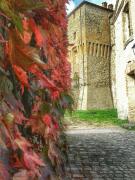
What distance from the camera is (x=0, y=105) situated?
807 millimetres

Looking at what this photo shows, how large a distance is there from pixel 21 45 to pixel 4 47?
40 mm

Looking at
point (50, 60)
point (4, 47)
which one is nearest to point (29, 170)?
point (4, 47)

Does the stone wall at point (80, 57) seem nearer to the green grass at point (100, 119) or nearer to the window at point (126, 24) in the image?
the green grass at point (100, 119)

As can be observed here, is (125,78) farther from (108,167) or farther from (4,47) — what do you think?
(4,47)

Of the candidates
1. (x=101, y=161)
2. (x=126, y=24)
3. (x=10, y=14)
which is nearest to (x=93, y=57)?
(x=126, y=24)

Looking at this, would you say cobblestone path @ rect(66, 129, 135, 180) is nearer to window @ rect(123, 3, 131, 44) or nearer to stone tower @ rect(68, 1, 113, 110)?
window @ rect(123, 3, 131, 44)

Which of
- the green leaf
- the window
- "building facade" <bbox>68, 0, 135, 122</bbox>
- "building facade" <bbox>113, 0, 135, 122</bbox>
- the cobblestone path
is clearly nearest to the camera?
the green leaf

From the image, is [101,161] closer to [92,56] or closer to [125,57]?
[125,57]

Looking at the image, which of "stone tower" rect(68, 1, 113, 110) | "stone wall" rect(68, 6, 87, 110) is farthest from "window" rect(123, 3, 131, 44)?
"stone wall" rect(68, 6, 87, 110)

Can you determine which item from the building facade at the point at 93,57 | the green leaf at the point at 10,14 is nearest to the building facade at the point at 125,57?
the green leaf at the point at 10,14

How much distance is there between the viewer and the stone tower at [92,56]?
2791 centimetres

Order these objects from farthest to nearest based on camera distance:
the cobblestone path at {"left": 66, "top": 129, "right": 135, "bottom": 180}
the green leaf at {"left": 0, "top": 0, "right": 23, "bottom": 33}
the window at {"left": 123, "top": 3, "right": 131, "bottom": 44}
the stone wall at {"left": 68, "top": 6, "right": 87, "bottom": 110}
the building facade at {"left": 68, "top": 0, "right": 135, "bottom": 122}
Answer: the stone wall at {"left": 68, "top": 6, "right": 87, "bottom": 110}, the building facade at {"left": 68, "top": 0, "right": 135, "bottom": 122}, the window at {"left": 123, "top": 3, "right": 131, "bottom": 44}, the cobblestone path at {"left": 66, "top": 129, "right": 135, "bottom": 180}, the green leaf at {"left": 0, "top": 0, "right": 23, "bottom": 33}

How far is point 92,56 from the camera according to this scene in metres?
28.7

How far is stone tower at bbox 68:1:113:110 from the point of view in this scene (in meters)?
27.9
